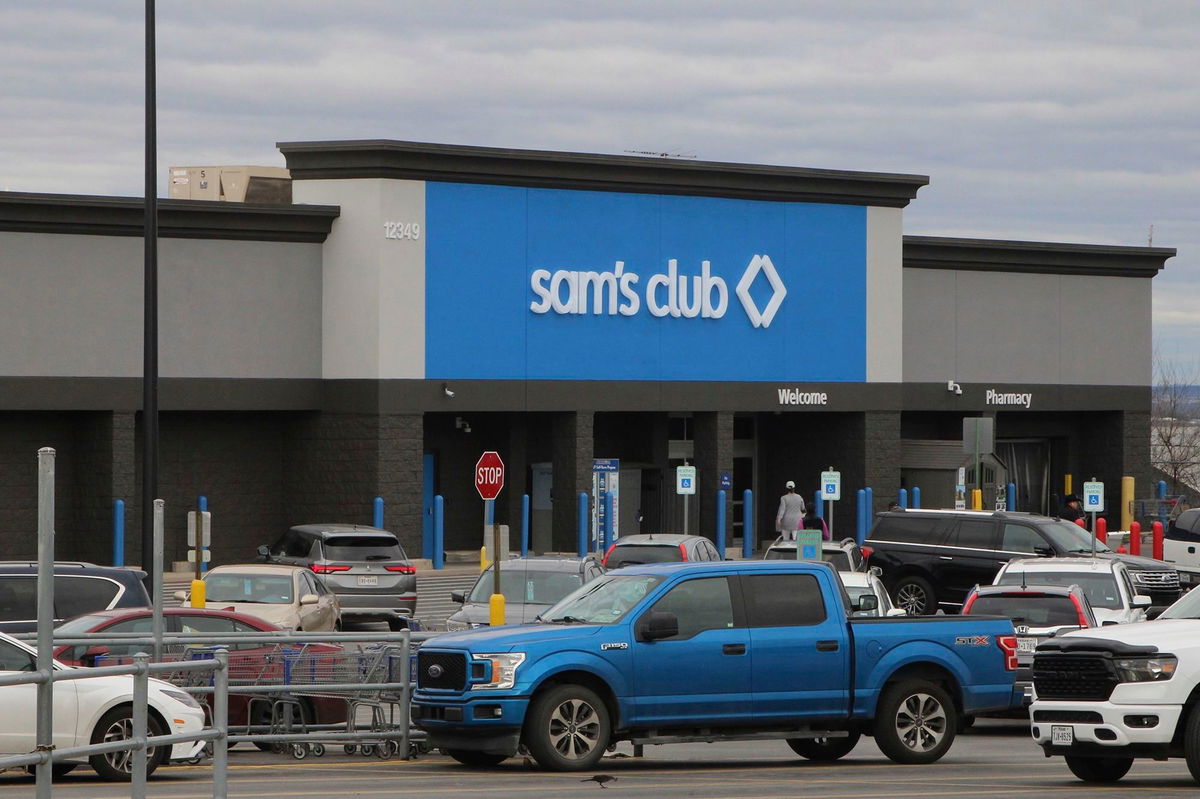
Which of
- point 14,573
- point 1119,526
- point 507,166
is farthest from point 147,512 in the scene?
point 1119,526

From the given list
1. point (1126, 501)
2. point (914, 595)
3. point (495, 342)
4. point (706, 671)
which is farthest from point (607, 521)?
point (706, 671)

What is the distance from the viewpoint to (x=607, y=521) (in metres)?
39.7

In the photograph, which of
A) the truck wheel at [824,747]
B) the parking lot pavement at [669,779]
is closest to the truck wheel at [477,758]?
the parking lot pavement at [669,779]

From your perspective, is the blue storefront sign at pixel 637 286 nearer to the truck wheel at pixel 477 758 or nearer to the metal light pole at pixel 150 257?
the metal light pole at pixel 150 257

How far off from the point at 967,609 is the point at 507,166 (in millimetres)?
19279

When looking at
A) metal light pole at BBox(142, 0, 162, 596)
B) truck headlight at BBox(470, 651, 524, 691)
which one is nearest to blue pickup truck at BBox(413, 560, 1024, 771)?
truck headlight at BBox(470, 651, 524, 691)

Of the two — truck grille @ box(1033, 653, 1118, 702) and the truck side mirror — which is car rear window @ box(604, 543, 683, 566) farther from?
truck grille @ box(1033, 653, 1118, 702)

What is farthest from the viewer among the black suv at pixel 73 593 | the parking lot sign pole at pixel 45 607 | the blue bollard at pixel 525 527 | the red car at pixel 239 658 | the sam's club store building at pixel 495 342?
the blue bollard at pixel 525 527

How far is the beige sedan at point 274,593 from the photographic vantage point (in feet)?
76.9

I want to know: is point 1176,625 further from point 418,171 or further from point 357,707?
point 418,171

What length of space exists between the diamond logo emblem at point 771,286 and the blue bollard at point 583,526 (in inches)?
250

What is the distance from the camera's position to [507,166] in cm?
3841

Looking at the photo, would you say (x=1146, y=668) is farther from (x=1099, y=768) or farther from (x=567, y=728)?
(x=567, y=728)

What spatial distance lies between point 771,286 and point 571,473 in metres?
6.80
